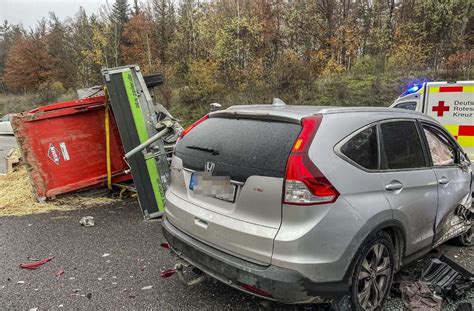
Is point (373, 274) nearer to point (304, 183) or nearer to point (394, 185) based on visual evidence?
point (394, 185)

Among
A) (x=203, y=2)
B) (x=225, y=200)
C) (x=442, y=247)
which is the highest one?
(x=203, y=2)

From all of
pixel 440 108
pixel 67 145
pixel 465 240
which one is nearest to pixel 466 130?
pixel 440 108

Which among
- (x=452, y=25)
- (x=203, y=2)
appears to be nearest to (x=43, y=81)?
(x=203, y=2)

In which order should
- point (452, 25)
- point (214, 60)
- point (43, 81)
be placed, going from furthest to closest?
1. point (43, 81)
2. point (214, 60)
3. point (452, 25)

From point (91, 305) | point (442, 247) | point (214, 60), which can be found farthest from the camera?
point (214, 60)

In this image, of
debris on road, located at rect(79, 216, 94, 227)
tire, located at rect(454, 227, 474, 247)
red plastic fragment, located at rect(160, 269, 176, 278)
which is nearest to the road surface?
debris on road, located at rect(79, 216, 94, 227)

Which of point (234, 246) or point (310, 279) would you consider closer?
point (310, 279)

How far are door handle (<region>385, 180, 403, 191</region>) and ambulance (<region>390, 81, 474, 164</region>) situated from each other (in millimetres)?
3091

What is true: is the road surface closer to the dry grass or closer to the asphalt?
the dry grass

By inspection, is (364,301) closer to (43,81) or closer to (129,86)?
(129,86)

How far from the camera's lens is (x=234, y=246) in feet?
8.37

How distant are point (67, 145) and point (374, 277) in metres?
5.25

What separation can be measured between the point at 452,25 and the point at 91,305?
18.5 metres

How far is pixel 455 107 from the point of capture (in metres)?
5.55
